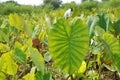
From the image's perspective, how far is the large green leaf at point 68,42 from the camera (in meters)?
0.45

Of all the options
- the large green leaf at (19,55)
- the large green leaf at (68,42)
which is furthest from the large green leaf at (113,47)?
the large green leaf at (19,55)

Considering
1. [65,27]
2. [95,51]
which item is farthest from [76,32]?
[95,51]

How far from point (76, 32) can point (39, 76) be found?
0.11 metres

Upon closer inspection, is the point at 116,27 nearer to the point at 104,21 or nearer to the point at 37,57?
the point at 104,21

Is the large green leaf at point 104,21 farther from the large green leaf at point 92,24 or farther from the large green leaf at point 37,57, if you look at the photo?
the large green leaf at point 37,57

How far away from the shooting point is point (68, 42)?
1.51 ft

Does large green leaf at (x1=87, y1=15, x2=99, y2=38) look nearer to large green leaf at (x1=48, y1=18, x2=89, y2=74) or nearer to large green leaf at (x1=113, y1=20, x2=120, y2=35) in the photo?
large green leaf at (x1=113, y1=20, x2=120, y2=35)

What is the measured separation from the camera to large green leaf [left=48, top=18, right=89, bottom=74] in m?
0.45

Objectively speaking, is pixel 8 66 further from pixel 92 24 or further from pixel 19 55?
pixel 92 24

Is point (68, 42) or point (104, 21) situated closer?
point (68, 42)

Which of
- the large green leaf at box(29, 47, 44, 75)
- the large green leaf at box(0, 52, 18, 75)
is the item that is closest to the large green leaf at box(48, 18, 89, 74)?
the large green leaf at box(29, 47, 44, 75)

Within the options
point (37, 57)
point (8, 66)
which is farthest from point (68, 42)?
point (8, 66)

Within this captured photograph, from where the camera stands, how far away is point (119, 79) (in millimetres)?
569

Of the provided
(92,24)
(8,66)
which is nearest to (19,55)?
(8,66)
